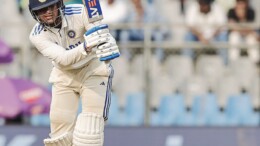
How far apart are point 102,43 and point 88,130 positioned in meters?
0.79

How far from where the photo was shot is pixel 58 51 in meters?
6.30

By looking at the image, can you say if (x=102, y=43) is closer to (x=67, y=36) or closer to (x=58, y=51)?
(x=58, y=51)

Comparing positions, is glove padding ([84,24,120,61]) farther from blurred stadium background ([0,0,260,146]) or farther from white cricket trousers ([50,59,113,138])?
blurred stadium background ([0,0,260,146])

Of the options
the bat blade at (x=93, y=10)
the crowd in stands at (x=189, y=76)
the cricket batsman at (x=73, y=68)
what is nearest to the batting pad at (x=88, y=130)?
the cricket batsman at (x=73, y=68)

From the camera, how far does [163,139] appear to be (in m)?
8.27

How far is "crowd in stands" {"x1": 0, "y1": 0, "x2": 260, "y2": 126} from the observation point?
9.79m

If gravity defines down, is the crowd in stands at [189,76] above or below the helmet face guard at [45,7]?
below

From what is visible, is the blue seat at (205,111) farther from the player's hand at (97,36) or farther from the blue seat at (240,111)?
the player's hand at (97,36)

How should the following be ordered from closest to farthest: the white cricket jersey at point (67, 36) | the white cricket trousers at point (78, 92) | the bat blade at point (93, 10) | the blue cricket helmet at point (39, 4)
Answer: the bat blade at point (93, 10), the blue cricket helmet at point (39, 4), the white cricket jersey at point (67, 36), the white cricket trousers at point (78, 92)

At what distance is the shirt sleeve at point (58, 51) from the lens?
20.4ft

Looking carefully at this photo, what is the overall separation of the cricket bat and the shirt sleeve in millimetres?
228

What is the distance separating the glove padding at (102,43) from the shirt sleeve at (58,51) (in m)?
0.15

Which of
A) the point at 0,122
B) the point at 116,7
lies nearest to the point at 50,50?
the point at 0,122

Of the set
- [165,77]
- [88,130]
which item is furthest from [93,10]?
[165,77]
